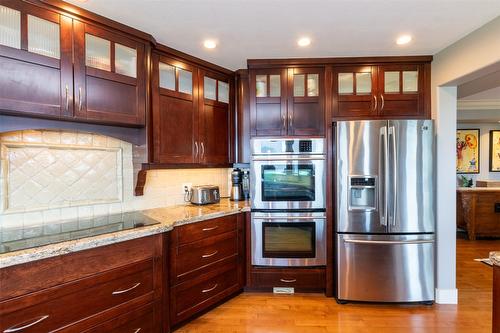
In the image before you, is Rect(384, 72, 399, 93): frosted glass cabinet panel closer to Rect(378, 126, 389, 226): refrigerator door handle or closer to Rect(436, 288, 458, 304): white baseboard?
Rect(378, 126, 389, 226): refrigerator door handle

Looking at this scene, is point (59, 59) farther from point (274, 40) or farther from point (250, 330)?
point (250, 330)

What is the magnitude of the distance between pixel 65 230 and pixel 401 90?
3159 mm

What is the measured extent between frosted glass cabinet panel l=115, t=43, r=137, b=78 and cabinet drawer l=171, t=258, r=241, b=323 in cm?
174

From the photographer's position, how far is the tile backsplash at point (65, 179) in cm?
178

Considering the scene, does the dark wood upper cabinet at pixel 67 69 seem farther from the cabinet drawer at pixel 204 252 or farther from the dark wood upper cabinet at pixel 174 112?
the cabinet drawer at pixel 204 252

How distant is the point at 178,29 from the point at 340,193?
202cm

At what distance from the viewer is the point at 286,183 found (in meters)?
2.68

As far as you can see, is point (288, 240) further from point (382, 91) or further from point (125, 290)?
point (382, 91)

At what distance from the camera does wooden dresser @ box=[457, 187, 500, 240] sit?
15.0 ft

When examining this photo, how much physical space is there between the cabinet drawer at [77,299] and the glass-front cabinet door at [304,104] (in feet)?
6.12

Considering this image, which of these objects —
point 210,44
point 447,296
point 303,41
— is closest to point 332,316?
point 447,296

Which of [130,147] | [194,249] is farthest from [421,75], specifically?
[130,147]

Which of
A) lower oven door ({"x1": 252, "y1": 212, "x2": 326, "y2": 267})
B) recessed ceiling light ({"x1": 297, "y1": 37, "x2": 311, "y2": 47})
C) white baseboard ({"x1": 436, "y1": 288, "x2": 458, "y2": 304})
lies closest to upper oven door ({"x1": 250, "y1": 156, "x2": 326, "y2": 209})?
lower oven door ({"x1": 252, "y1": 212, "x2": 326, "y2": 267})

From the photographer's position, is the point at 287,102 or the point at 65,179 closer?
the point at 65,179
